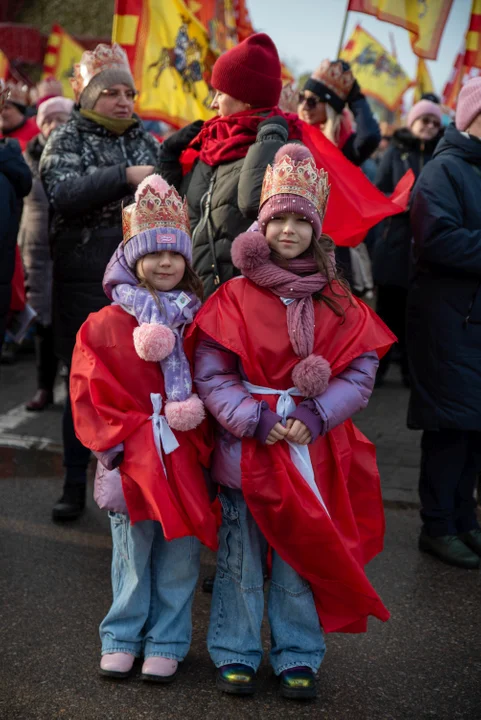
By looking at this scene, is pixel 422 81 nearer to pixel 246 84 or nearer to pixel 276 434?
pixel 246 84

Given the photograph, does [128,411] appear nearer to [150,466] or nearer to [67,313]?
[150,466]

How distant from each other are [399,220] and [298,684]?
5.06m

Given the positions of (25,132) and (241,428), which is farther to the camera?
(25,132)

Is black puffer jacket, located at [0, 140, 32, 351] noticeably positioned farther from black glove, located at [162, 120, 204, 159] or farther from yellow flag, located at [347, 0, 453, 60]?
yellow flag, located at [347, 0, 453, 60]

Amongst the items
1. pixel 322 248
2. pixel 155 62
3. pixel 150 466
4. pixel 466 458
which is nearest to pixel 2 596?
pixel 150 466

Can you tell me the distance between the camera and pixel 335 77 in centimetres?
521

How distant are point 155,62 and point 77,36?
49.8 feet

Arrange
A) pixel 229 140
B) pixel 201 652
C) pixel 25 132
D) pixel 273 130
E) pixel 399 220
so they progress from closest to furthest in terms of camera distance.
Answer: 1. pixel 201 652
2. pixel 273 130
3. pixel 229 140
4. pixel 399 220
5. pixel 25 132

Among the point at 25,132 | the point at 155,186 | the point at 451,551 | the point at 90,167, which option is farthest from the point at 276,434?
the point at 25,132

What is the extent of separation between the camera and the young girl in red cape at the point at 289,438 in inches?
111

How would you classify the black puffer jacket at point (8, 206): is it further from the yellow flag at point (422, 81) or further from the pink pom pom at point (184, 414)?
the yellow flag at point (422, 81)

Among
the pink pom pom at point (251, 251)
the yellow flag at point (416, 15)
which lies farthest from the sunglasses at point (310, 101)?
the pink pom pom at point (251, 251)

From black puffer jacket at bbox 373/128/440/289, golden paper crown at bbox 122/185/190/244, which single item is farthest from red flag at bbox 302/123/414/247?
black puffer jacket at bbox 373/128/440/289

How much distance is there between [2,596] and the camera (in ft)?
11.6
